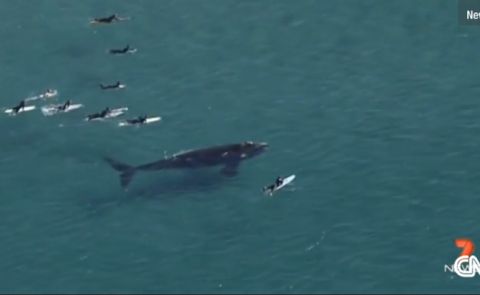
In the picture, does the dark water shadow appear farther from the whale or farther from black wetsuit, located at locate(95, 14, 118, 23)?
black wetsuit, located at locate(95, 14, 118, 23)

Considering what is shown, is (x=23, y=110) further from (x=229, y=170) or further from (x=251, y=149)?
(x=251, y=149)

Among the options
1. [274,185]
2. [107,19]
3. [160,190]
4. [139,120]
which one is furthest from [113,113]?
[274,185]

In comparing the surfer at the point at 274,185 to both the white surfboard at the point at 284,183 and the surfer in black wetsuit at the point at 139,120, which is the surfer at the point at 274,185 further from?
the surfer in black wetsuit at the point at 139,120

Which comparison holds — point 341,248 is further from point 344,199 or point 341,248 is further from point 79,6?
A: point 79,6

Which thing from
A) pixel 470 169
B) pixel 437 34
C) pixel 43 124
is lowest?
pixel 470 169

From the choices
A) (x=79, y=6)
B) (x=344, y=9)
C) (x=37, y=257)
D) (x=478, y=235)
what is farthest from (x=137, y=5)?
(x=478, y=235)

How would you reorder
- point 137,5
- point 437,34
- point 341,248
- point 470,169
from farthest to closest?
point 137,5 → point 437,34 → point 470,169 → point 341,248

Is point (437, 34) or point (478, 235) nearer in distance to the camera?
point (478, 235)

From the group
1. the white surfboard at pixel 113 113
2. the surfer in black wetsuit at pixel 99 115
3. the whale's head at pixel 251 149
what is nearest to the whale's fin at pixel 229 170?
the whale's head at pixel 251 149
